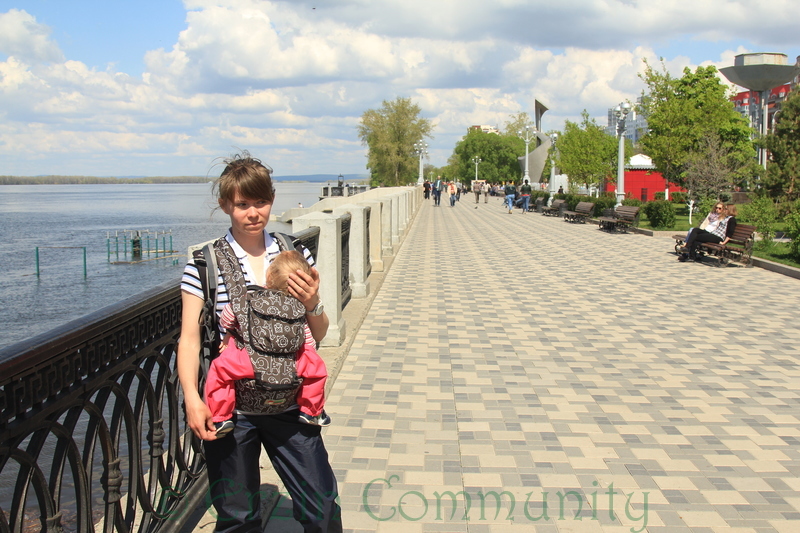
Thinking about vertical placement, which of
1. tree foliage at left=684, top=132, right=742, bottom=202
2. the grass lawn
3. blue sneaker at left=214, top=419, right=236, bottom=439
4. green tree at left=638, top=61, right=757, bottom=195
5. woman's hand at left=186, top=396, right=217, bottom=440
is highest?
green tree at left=638, top=61, right=757, bottom=195

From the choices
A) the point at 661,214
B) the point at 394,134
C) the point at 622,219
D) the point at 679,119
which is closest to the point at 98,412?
the point at 661,214

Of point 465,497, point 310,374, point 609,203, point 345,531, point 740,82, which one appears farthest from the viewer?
point 740,82

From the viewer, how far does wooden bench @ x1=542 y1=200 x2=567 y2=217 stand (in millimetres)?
32062

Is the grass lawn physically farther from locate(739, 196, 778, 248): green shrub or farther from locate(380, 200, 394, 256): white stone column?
locate(380, 200, 394, 256): white stone column

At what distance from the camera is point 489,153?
385 feet

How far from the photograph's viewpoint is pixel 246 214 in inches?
97.7

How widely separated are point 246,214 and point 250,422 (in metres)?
0.76

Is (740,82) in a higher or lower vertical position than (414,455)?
higher

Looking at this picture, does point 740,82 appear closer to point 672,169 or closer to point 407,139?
point 672,169

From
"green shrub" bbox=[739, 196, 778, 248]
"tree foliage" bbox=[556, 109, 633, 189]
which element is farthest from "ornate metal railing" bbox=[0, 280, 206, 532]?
"tree foliage" bbox=[556, 109, 633, 189]

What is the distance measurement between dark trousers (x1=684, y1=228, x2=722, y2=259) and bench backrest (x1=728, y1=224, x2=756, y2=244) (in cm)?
29

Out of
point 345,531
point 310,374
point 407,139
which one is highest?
point 407,139

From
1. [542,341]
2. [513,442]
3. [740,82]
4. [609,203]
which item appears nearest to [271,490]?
[513,442]

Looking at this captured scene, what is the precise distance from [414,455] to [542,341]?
334cm
